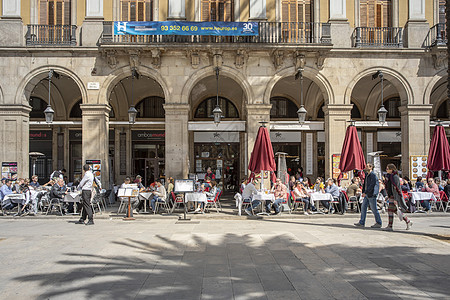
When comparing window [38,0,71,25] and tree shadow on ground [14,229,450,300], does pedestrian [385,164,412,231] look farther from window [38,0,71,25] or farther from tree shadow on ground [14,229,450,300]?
window [38,0,71,25]

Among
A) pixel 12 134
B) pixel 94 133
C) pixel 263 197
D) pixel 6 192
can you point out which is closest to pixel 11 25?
pixel 12 134

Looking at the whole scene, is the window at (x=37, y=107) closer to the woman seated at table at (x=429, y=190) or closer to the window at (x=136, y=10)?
the window at (x=136, y=10)

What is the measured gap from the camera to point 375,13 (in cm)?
1695

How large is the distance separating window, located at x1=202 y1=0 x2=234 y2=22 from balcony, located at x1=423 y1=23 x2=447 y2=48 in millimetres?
8463

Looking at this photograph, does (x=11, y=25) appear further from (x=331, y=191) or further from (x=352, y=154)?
(x=352, y=154)

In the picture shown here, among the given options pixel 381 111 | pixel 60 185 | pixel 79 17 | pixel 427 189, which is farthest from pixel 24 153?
pixel 427 189

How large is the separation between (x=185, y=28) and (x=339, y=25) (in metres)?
6.54

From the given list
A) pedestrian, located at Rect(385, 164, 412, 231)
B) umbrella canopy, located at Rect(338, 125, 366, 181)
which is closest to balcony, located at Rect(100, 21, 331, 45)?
umbrella canopy, located at Rect(338, 125, 366, 181)

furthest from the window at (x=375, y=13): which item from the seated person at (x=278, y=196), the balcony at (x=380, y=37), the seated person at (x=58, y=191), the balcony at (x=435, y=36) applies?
the seated person at (x=58, y=191)

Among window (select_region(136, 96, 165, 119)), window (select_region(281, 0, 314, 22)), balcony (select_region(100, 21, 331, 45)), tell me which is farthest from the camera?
window (select_region(136, 96, 165, 119))

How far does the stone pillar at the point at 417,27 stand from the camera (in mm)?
16406

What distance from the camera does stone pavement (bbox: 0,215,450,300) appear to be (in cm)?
508

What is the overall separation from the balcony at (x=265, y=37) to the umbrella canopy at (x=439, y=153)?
5534 millimetres

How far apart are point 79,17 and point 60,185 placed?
747 cm
